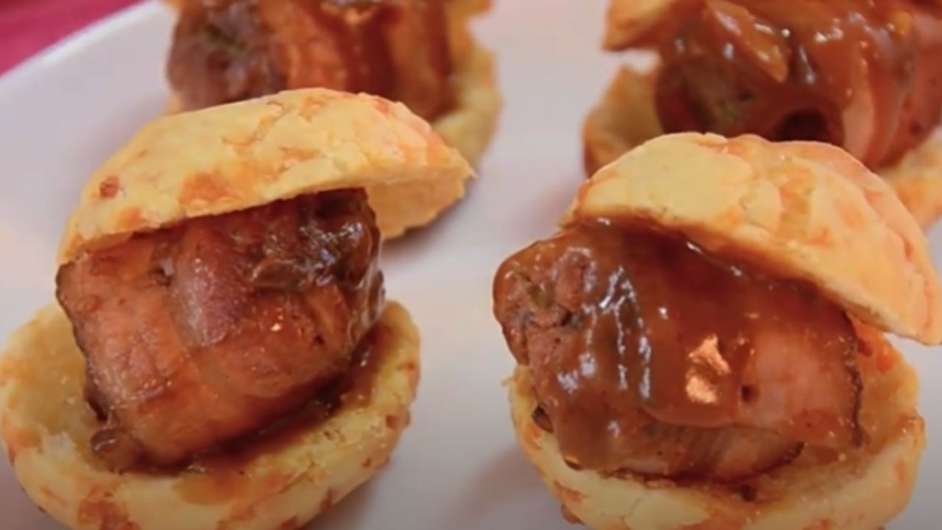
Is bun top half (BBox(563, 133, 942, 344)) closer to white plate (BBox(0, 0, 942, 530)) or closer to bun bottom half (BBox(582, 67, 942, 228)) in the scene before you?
white plate (BBox(0, 0, 942, 530))

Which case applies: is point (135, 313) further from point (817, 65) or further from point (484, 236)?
point (817, 65)

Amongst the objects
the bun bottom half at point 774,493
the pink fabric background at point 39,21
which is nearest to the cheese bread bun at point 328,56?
the pink fabric background at point 39,21

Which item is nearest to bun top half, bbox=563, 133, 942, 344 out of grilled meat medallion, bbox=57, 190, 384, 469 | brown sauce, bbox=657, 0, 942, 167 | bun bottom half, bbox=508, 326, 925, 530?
bun bottom half, bbox=508, 326, 925, 530

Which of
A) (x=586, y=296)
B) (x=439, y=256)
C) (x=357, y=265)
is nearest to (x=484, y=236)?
(x=439, y=256)

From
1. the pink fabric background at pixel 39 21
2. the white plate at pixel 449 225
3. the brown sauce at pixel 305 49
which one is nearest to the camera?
the white plate at pixel 449 225

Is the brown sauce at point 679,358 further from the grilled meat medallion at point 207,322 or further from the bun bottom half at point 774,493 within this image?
the grilled meat medallion at point 207,322

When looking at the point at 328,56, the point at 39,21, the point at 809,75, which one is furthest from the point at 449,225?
the point at 39,21
